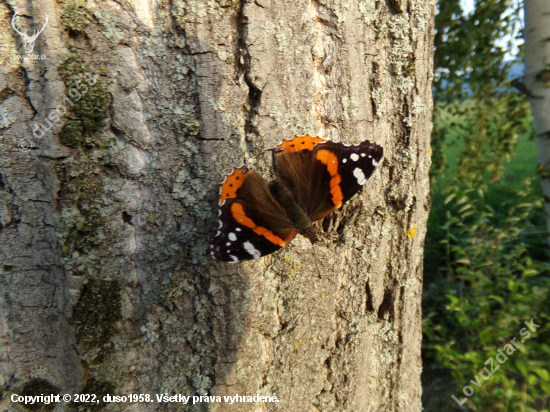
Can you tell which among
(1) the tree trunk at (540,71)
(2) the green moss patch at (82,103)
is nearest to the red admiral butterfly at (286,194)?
(2) the green moss patch at (82,103)

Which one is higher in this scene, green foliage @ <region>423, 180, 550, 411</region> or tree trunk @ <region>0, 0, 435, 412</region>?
tree trunk @ <region>0, 0, 435, 412</region>

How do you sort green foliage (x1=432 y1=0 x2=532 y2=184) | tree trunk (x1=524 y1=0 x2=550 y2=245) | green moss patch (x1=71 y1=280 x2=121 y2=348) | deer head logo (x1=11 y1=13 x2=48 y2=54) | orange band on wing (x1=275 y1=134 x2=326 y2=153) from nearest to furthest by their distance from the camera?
deer head logo (x1=11 y1=13 x2=48 y2=54)
green moss patch (x1=71 y1=280 x2=121 y2=348)
orange band on wing (x1=275 y1=134 x2=326 y2=153)
tree trunk (x1=524 y1=0 x2=550 y2=245)
green foliage (x1=432 y1=0 x2=532 y2=184)

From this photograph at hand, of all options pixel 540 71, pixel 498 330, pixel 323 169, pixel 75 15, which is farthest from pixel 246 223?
pixel 540 71

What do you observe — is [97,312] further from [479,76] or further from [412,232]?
[479,76]

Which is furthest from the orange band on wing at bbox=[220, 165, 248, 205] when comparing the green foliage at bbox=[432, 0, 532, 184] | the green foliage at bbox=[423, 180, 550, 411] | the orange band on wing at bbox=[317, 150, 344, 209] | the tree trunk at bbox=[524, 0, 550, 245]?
the green foliage at bbox=[432, 0, 532, 184]

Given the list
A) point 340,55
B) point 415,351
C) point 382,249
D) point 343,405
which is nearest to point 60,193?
point 340,55

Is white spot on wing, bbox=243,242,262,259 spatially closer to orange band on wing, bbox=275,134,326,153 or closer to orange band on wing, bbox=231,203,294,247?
orange band on wing, bbox=231,203,294,247

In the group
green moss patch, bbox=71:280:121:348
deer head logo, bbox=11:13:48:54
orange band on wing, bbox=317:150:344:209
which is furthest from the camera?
orange band on wing, bbox=317:150:344:209
